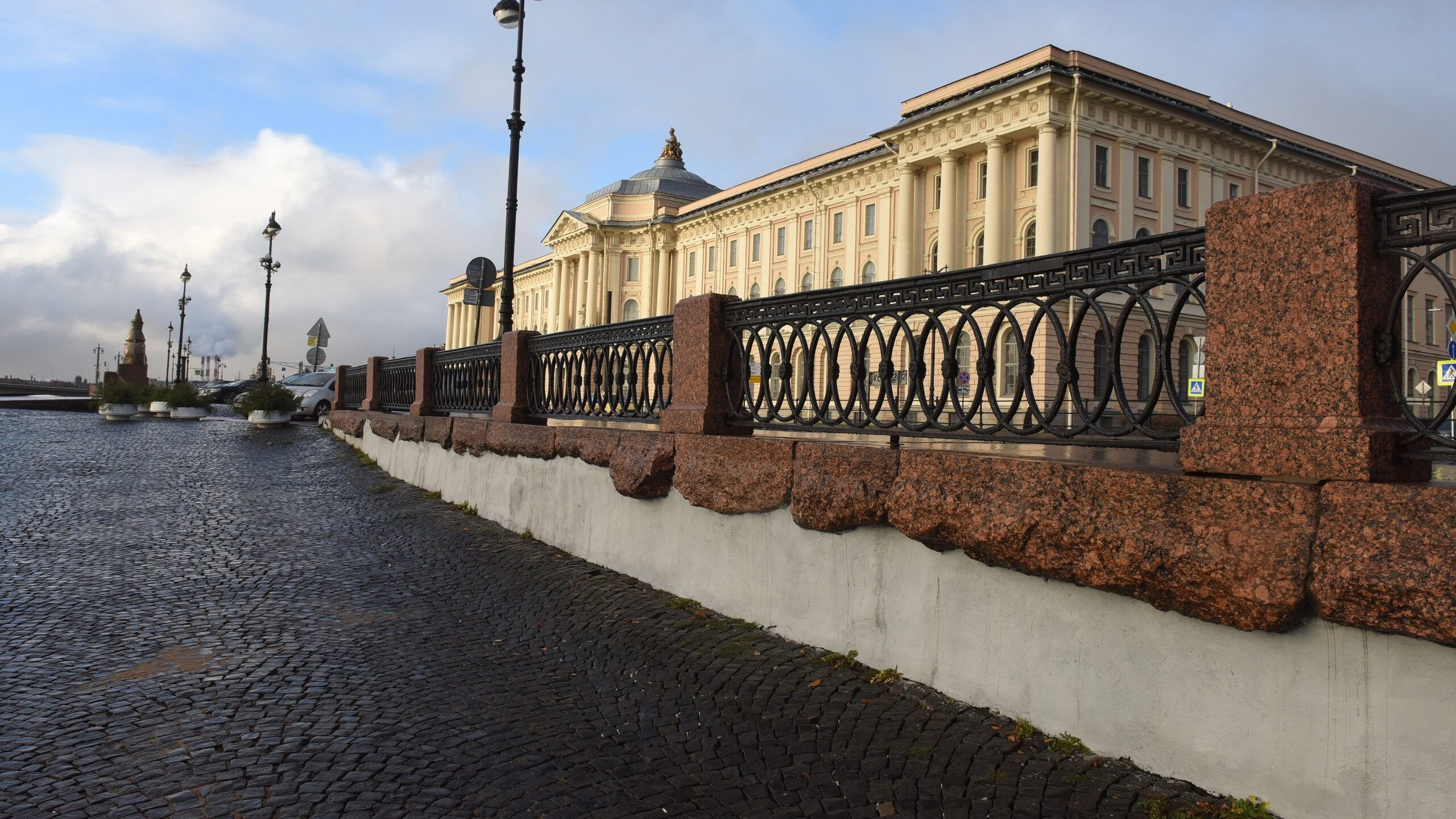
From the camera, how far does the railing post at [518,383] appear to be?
852cm

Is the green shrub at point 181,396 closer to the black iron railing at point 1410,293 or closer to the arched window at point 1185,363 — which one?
the arched window at point 1185,363

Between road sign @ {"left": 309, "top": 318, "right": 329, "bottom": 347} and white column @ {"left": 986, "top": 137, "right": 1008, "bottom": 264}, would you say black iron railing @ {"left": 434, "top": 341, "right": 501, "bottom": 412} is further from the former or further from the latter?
white column @ {"left": 986, "top": 137, "right": 1008, "bottom": 264}

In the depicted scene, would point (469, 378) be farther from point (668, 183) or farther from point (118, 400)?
point (668, 183)

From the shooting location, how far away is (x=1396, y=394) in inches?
105

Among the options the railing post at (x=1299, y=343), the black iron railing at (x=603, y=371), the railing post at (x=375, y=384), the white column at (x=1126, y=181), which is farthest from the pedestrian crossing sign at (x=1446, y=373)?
the white column at (x=1126, y=181)

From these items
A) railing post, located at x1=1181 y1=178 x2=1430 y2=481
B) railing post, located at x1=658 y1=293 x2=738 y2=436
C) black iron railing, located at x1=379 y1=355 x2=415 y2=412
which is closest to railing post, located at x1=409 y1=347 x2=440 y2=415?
black iron railing, located at x1=379 y1=355 x2=415 y2=412

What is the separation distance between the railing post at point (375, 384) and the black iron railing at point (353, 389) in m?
1.48

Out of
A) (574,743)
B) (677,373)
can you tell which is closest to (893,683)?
(574,743)

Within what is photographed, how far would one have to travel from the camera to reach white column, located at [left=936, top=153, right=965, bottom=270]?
1676 inches

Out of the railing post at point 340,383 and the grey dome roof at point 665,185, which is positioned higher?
the grey dome roof at point 665,185

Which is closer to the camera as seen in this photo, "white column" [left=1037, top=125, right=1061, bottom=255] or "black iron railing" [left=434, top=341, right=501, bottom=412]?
"black iron railing" [left=434, top=341, right=501, bottom=412]

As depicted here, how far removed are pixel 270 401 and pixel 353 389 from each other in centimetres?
397

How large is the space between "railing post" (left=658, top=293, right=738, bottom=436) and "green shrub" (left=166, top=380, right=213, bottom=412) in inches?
951

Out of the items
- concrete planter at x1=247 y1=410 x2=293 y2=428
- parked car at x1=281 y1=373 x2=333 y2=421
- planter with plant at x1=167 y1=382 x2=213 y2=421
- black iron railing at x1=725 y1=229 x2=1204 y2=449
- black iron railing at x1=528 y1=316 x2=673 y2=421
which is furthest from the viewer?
parked car at x1=281 y1=373 x2=333 y2=421
